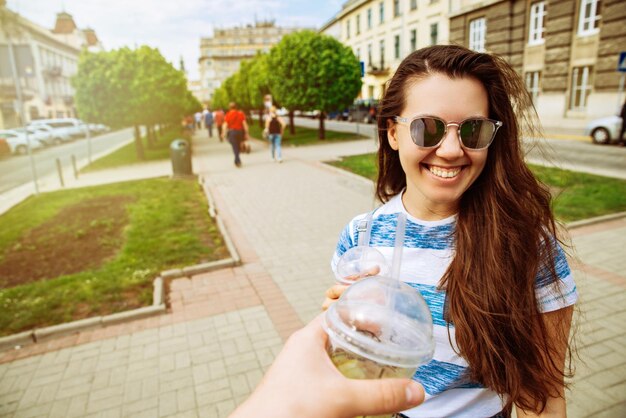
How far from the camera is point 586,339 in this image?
3723mm

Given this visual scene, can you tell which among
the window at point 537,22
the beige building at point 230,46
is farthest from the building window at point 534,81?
the beige building at point 230,46

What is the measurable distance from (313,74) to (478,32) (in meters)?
13.5

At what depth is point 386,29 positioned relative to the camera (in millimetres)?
40656

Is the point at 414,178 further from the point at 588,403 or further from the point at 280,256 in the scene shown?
the point at 280,256

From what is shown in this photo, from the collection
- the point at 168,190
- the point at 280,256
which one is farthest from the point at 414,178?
the point at 168,190

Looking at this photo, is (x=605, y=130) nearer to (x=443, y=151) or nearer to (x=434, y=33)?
(x=443, y=151)

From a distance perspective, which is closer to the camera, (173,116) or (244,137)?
(244,137)

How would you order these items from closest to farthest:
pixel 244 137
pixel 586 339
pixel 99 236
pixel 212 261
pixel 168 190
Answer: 1. pixel 586 339
2. pixel 212 261
3. pixel 99 236
4. pixel 168 190
5. pixel 244 137

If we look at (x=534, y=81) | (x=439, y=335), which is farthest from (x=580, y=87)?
(x=439, y=335)

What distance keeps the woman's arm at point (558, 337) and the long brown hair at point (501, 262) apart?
0.02m

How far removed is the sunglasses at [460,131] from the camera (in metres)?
1.38

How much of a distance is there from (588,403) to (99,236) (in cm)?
735

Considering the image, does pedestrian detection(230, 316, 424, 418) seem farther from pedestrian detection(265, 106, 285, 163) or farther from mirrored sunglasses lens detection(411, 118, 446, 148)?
pedestrian detection(265, 106, 285, 163)

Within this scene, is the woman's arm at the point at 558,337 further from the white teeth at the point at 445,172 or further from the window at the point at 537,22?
the window at the point at 537,22
